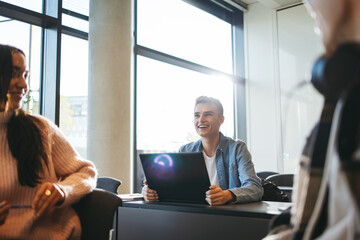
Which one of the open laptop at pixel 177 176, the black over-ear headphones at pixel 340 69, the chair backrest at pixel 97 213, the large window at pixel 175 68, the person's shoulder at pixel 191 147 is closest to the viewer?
the black over-ear headphones at pixel 340 69

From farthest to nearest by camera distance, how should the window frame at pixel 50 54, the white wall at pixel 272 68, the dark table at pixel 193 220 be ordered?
the white wall at pixel 272 68 → the window frame at pixel 50 54 → the dark table at pixel 193 220

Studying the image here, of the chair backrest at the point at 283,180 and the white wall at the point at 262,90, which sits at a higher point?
the white wall at the point at 262,90

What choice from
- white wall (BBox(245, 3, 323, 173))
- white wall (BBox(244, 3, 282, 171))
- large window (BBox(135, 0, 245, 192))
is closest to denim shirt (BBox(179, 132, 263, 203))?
large window (BBox(135, 0, 245, 192))

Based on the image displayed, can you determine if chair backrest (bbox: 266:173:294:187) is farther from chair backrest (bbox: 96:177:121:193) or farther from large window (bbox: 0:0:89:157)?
large window (bbox: 0:0:89:157)

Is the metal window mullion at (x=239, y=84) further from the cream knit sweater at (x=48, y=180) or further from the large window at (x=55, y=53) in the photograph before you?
the cream knit sweater at (x=48, y=180)

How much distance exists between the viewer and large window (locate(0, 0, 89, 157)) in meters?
3.64

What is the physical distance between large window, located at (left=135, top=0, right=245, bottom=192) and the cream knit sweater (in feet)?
10.1

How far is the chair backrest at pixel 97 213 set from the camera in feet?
4.74

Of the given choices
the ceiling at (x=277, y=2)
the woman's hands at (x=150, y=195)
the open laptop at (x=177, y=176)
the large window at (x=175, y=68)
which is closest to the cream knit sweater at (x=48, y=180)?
the open laptop at (x=177, y=176)

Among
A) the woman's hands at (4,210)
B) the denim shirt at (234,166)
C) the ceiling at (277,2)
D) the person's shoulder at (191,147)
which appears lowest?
the woman's hands at (4,210)

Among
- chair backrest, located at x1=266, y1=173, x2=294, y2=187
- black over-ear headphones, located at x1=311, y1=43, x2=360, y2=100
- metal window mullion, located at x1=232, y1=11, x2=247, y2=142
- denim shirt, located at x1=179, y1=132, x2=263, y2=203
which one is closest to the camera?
black over-ear headphones, located at x1=311, y1=43, x2=360, y2=100

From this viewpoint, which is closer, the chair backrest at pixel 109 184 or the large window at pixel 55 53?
the chair backrest at pixel 109 184

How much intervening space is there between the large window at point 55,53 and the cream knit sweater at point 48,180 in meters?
2.29

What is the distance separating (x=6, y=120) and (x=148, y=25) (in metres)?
3.75
